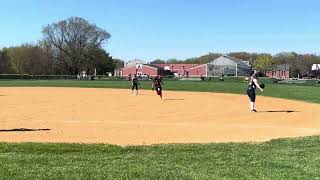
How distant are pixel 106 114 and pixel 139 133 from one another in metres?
6.87

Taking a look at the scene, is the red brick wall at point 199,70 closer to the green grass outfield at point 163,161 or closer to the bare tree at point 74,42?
the bare tree at point 74,42

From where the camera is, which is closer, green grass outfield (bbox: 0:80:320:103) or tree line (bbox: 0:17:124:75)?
green grass outfield (bbox: 0:80:320:103)

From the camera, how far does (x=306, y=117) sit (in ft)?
71.6

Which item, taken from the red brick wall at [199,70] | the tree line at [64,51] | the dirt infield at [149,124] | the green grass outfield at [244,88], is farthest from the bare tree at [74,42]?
the dirt infield at [149,124]

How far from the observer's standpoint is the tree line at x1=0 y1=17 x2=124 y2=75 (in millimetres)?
121312

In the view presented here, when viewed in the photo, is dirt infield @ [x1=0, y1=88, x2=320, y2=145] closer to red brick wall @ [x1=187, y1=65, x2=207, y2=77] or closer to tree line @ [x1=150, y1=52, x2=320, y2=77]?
tree line @ [x1=150, y1=52, x2=320, y2=77]

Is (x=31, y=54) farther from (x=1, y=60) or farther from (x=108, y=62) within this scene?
(x=108, y=62)

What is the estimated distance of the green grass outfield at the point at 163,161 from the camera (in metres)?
8.48

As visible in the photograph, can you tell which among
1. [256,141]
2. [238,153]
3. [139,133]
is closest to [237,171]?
[238,153]

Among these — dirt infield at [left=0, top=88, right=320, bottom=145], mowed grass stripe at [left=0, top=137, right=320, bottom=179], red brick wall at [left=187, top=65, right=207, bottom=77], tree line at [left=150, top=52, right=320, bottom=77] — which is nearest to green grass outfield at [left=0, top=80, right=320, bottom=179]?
mowed grass stripe at [left=0, top=137, right=320, bottom=179]

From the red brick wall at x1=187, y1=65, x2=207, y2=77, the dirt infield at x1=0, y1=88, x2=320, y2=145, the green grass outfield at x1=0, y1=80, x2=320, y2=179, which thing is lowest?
the dirt infield at x1=0, y1=88, x2=320, y2=145

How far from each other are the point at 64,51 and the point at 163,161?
11631 centimetres

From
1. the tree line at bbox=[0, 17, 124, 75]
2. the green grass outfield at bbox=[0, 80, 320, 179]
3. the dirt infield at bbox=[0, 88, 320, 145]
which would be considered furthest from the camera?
the tree line at bbox=[0, 17, 124, 75]

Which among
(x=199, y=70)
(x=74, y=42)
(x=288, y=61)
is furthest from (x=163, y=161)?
(x=288, y=61)
